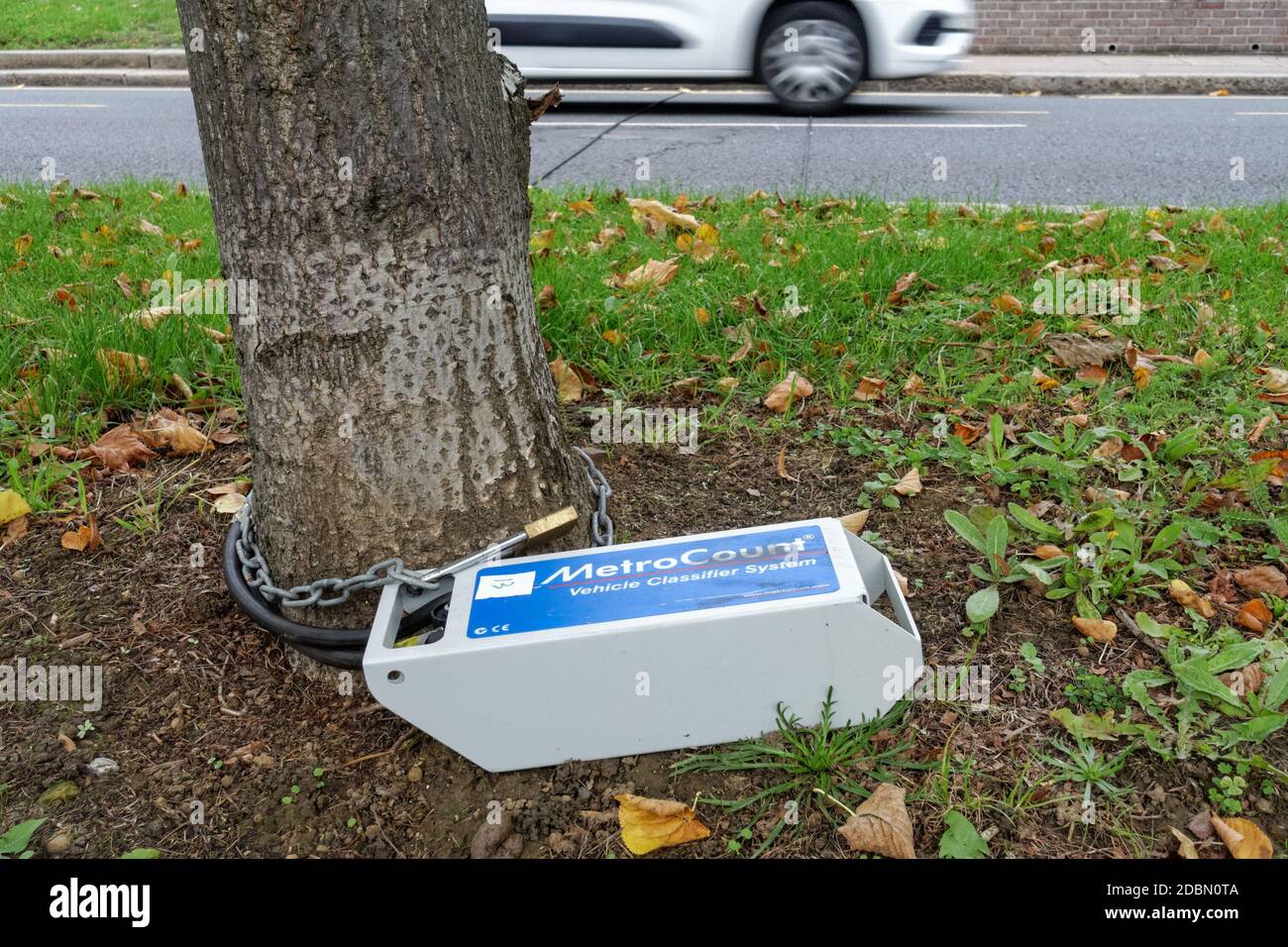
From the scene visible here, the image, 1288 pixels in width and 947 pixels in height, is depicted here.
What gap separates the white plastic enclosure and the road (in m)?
3.94

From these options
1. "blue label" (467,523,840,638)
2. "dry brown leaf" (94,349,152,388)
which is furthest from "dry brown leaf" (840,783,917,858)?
"dry brown leaf" (94,349,152,388)

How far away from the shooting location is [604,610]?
1749 mm

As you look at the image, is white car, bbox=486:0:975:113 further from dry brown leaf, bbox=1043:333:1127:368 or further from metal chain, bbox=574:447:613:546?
metal chain, bbox=574:447:613:546

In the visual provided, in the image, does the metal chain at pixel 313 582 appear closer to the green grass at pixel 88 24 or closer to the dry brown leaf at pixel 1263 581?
the dry brown leaf at pixel 1263 581

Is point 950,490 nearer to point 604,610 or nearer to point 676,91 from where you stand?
point 604,610

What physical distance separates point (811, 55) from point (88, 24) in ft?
33.0

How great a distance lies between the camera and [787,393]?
2943 mm

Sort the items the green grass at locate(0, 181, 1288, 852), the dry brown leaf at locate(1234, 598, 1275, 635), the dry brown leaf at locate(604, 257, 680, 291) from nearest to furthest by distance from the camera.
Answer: the green grass at locate(0, 181, 1288, 852), the dry brown leaf at locate(1234, 598, 1275, 635), the dry brown leaf at locate(604, 257, 680, 291)

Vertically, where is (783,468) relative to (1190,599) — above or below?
above

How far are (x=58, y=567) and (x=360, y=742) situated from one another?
3.19 feet

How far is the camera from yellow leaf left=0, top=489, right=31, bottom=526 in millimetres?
2473

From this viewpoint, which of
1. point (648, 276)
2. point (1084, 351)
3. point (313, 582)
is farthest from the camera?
point (648, 276)

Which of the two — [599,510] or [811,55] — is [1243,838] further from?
[811,55]

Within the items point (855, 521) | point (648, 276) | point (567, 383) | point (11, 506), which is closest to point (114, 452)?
point (11, 506)
